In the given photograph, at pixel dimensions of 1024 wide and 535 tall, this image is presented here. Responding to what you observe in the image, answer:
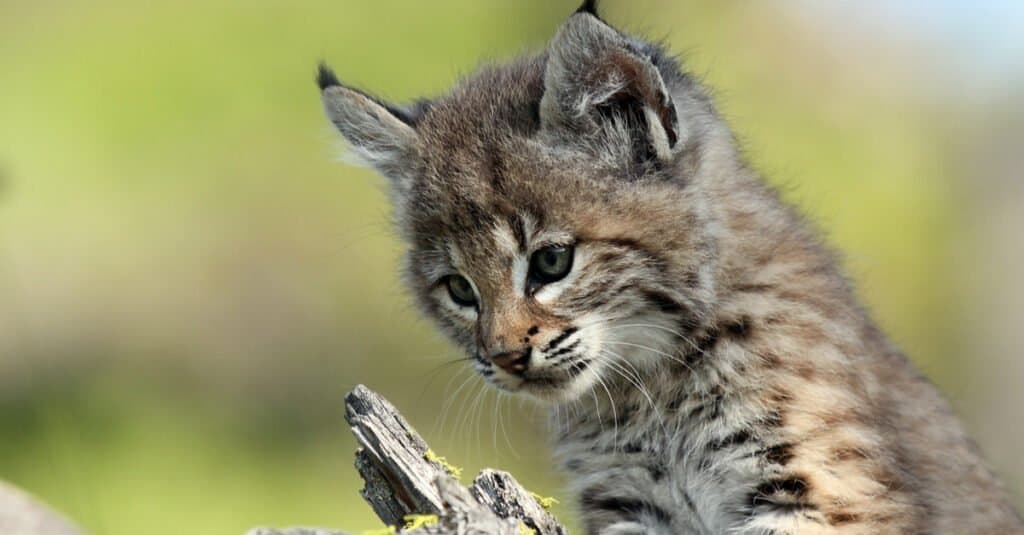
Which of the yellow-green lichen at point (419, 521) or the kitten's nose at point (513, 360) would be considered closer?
the yellow-green lichen at point (419, 521)

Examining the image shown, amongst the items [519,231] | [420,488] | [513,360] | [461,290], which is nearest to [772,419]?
[513,360]

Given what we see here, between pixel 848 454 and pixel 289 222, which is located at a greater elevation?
pixel 289 222

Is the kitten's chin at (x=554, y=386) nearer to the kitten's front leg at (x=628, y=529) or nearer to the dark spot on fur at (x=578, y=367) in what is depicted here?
the dark spot on fur at (x=578, y=367)

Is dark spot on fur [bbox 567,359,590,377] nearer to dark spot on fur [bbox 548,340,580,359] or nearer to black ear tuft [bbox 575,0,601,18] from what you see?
dark spot on fur [bbox 548,340,580,359]

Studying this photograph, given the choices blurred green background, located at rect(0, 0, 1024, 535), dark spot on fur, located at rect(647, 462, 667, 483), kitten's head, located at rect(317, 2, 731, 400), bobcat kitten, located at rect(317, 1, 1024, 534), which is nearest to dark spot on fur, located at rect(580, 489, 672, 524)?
bobcat kitten, located at rect(317, 1, 1024, 534)

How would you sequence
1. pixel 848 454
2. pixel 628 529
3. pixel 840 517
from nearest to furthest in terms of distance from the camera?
pixel 840 517
pixel 848 454
pixel 628 529

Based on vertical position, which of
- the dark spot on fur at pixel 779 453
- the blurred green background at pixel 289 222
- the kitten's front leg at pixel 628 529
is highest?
the blurred green background at pixel 289 222

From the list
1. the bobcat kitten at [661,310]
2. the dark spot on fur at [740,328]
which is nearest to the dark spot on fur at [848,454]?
the bobcat kitten at [661,310]

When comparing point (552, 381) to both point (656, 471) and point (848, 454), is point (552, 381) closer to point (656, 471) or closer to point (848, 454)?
point (656, 471)
